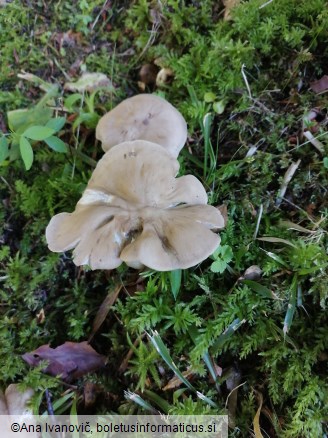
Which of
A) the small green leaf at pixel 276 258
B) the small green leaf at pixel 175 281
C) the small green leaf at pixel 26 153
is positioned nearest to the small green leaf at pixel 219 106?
the small green leaf at pixel 276 258

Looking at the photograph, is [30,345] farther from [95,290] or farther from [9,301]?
[95,290]

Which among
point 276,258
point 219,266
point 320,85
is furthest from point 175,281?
point 320,85

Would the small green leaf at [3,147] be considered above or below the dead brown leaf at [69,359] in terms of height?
above

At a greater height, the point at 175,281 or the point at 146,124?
the point at 146,124

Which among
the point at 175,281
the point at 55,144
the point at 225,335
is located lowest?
the point at 225,335

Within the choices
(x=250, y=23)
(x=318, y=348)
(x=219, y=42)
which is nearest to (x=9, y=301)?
(x=318, y=348)

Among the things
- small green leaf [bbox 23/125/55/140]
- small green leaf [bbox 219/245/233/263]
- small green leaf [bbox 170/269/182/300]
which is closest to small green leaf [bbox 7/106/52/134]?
small green leaf [bbox 23/125/55/140]

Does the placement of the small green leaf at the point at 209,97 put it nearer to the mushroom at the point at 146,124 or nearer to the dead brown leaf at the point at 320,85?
the mushroom at the point at 146,124

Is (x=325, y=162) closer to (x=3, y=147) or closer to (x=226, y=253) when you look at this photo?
(x=226, y=253)
